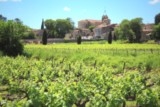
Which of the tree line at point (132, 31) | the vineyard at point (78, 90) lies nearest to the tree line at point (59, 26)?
the tree line at point (132, 31)

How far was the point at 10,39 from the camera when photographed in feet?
169

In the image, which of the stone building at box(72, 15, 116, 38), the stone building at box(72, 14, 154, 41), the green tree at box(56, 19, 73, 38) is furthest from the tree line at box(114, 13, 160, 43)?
the stone building at box(72, 15, 116, 38)

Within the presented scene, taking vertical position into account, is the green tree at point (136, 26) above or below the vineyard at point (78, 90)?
above

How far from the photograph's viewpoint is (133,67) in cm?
3647

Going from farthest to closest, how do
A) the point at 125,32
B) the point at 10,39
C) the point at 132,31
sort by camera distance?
1. the point at 132,31
2. the point at 125,32
3. the point at 10,39

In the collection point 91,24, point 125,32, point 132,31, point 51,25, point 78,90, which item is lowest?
point 78,90

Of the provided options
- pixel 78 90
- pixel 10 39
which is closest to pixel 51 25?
pixel 10 39

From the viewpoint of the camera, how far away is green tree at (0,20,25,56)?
168 feet

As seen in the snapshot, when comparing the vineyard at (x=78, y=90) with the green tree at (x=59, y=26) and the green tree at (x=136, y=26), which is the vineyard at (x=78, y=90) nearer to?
the green tree at (x=136, y=26)

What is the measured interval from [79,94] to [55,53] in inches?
1327

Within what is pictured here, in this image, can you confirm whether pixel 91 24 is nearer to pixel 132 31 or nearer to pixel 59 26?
pixel 59 26

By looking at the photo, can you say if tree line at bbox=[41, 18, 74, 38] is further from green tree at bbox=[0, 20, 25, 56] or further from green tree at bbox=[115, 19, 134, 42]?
green tree at bbox=[0, 20, 25, 56]

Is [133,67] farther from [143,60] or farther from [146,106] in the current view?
[146,106]

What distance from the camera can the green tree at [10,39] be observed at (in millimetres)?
51062
